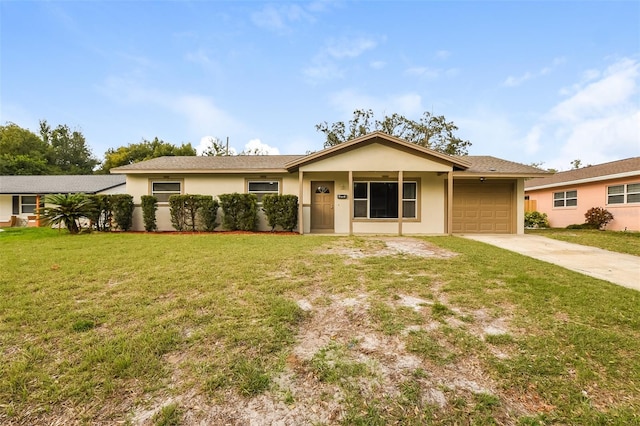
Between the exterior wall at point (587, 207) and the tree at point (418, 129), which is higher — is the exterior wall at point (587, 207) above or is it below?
below

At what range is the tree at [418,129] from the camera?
1193 inches

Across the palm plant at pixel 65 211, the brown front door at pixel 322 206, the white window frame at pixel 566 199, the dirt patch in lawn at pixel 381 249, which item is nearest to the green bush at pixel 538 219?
the white window frame at pixel 566 199

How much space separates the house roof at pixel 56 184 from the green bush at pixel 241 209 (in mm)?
12261

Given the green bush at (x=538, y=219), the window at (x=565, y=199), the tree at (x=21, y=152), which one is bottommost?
the green bush at (x=538, y=219)

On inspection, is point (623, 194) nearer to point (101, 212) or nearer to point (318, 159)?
point (318, 159)

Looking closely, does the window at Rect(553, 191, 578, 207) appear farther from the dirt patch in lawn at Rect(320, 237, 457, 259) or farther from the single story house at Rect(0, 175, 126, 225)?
the single story house at Rect(0, 175, 126, 225)

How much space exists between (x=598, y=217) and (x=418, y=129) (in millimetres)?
18649

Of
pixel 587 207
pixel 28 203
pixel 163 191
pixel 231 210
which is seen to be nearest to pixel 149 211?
pixel 163 191

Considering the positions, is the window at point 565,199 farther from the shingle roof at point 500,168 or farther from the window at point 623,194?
the shingle roof at point 500,168

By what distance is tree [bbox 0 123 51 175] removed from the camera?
30922 millimetres

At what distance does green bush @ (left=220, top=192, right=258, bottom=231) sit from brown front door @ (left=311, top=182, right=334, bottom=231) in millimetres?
2456

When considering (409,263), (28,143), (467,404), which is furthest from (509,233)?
(28,143)

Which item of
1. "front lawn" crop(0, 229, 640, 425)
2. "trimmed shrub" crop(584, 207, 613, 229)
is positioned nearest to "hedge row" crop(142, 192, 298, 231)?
"front lawn" crop(0, 229, 640, 425)

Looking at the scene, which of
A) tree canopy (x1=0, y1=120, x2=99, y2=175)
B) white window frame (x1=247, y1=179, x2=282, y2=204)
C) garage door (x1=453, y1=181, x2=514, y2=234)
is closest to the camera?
garage door (x1=453, y1=181, x2=514, y2=234)
